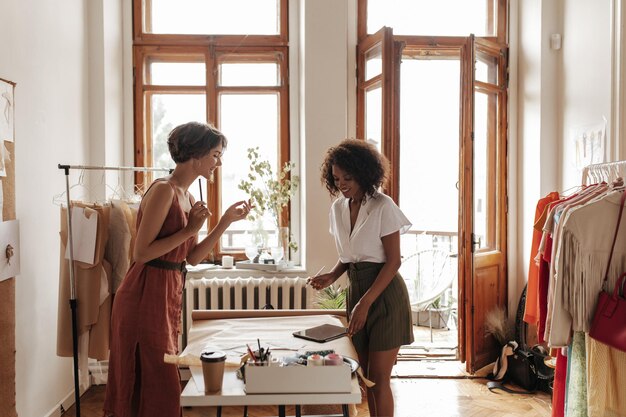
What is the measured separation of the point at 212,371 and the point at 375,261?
0.99 metres

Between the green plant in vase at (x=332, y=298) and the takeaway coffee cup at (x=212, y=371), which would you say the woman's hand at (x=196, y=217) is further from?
the green plant in vase at (x=332, y=298)

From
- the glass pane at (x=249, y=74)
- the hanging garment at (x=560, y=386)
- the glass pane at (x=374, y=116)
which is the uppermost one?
the glass pane at (x=249, y=74)

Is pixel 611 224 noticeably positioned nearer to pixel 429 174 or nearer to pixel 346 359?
pixel 346 359

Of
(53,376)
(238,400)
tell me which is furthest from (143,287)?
(53,376)

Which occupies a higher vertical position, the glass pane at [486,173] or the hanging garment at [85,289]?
the glass pane at [486,173]

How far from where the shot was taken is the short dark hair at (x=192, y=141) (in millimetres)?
2049

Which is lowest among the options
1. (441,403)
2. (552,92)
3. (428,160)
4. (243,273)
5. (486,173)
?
(441,403)

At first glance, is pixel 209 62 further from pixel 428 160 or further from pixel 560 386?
pixel 560 386

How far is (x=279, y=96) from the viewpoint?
14.3 feet

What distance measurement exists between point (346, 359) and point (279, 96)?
9.94 ft

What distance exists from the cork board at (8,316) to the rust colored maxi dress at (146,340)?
0.79m

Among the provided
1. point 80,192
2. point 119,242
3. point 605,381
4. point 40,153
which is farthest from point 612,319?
point 80,192

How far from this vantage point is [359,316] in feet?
7.07

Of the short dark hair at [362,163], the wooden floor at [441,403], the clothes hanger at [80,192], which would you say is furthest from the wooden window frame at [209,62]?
the short dark hair at [362,163]
